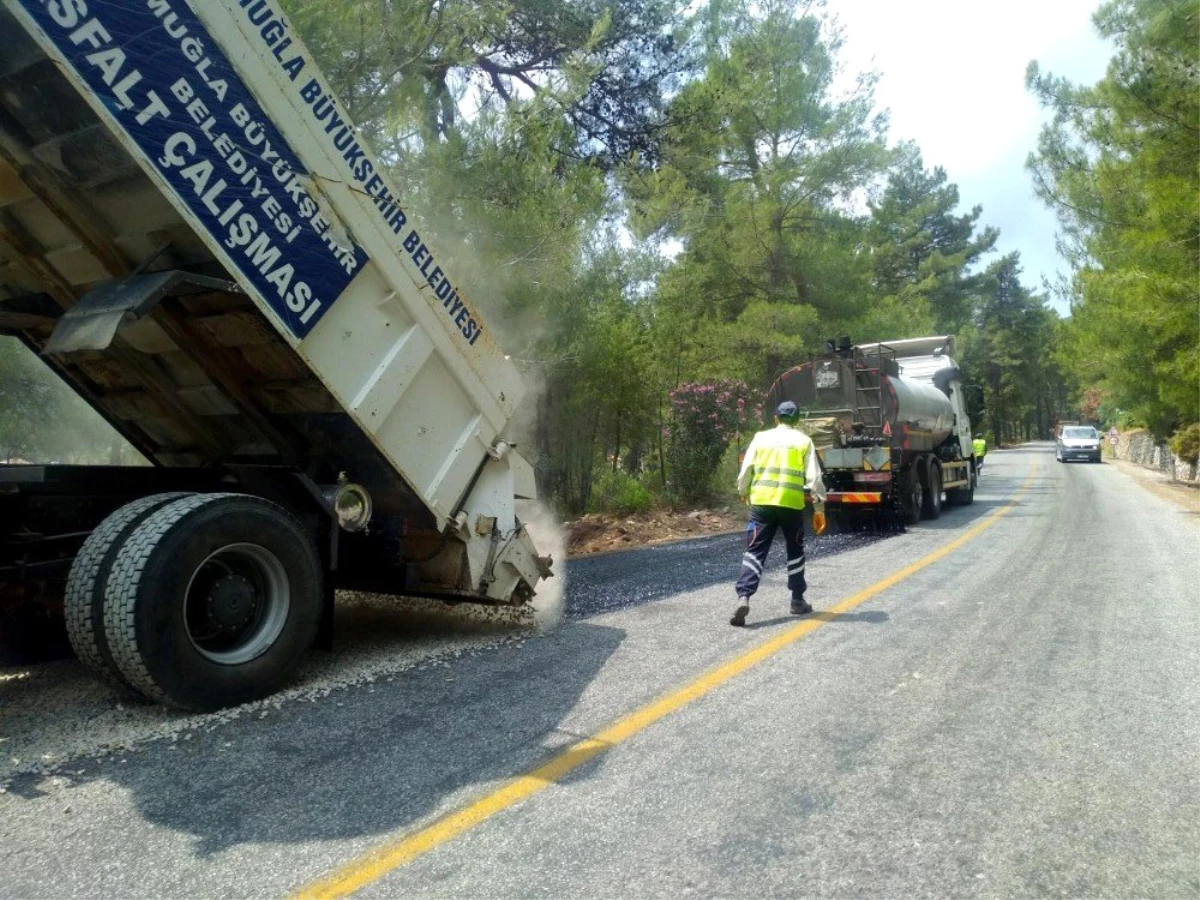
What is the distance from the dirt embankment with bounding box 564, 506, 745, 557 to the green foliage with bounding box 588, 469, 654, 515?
0.21m

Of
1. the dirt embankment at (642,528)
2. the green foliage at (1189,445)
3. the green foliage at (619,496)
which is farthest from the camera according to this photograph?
the green foliage at (1189,445)

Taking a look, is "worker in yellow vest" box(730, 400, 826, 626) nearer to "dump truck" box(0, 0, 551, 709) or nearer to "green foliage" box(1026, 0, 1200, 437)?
"dump truck" box(0, 0, 551, 709)

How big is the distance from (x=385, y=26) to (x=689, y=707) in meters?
7.29

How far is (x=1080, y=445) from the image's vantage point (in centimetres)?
3784

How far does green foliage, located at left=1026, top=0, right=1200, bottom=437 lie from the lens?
43.1 ft

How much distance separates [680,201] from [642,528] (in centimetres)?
666

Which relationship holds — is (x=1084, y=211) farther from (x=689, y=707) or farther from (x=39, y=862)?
(x=39, y=862)

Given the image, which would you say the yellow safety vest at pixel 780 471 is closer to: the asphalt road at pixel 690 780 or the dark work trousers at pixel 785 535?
the dark work trousers at pixel 785 535

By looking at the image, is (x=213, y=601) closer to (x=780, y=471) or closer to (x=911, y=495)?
(x=780, y=471)

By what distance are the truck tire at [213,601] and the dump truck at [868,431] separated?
9598mm

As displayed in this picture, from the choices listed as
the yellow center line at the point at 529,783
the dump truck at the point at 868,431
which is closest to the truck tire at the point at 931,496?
the dump truck at the point at 868,431

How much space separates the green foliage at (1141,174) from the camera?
13.1 m

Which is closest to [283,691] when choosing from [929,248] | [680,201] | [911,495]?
[911,495]

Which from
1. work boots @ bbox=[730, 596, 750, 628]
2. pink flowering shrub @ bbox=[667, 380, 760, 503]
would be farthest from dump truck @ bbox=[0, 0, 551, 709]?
pink flowering shrub @ bbox=[667, 380, 760, 503]
